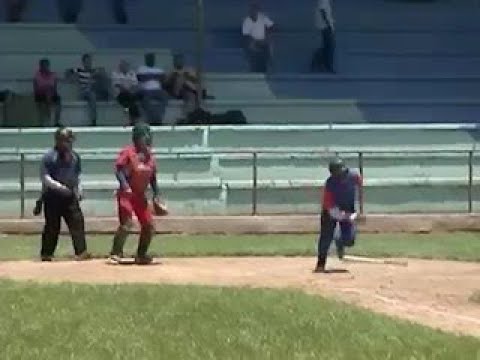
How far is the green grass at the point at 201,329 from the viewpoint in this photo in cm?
1041

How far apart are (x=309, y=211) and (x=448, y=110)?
8.34 metres

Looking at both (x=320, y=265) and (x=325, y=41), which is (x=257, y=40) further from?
(x=320, y=265)

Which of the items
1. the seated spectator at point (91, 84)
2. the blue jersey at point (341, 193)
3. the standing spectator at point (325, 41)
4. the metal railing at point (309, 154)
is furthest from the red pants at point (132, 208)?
the standing spectator at point (325, 41)

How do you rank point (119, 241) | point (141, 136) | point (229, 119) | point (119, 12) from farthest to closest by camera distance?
1. point (119, 12)
2. point (229, 119)
3. point (119, 241)
4. point (141, 136)

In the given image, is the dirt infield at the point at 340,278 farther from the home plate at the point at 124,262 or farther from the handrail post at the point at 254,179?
the handrail post at the point at 254,179

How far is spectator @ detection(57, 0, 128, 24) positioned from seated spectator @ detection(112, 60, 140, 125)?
13.0 feet

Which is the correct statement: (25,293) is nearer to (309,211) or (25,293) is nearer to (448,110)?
(309,211)

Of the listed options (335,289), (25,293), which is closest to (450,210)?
(335,289)

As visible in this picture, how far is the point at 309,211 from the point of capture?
83.8 ft

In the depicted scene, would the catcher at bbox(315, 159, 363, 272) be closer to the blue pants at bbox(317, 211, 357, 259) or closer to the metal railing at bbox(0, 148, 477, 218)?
the blue pants at bbox(317, 211, 357, 259)

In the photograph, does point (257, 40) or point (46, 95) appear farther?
point (257, 40)

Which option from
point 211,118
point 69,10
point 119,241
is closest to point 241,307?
point 119,241

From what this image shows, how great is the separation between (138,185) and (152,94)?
38.1ft

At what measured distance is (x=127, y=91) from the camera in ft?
99.4
